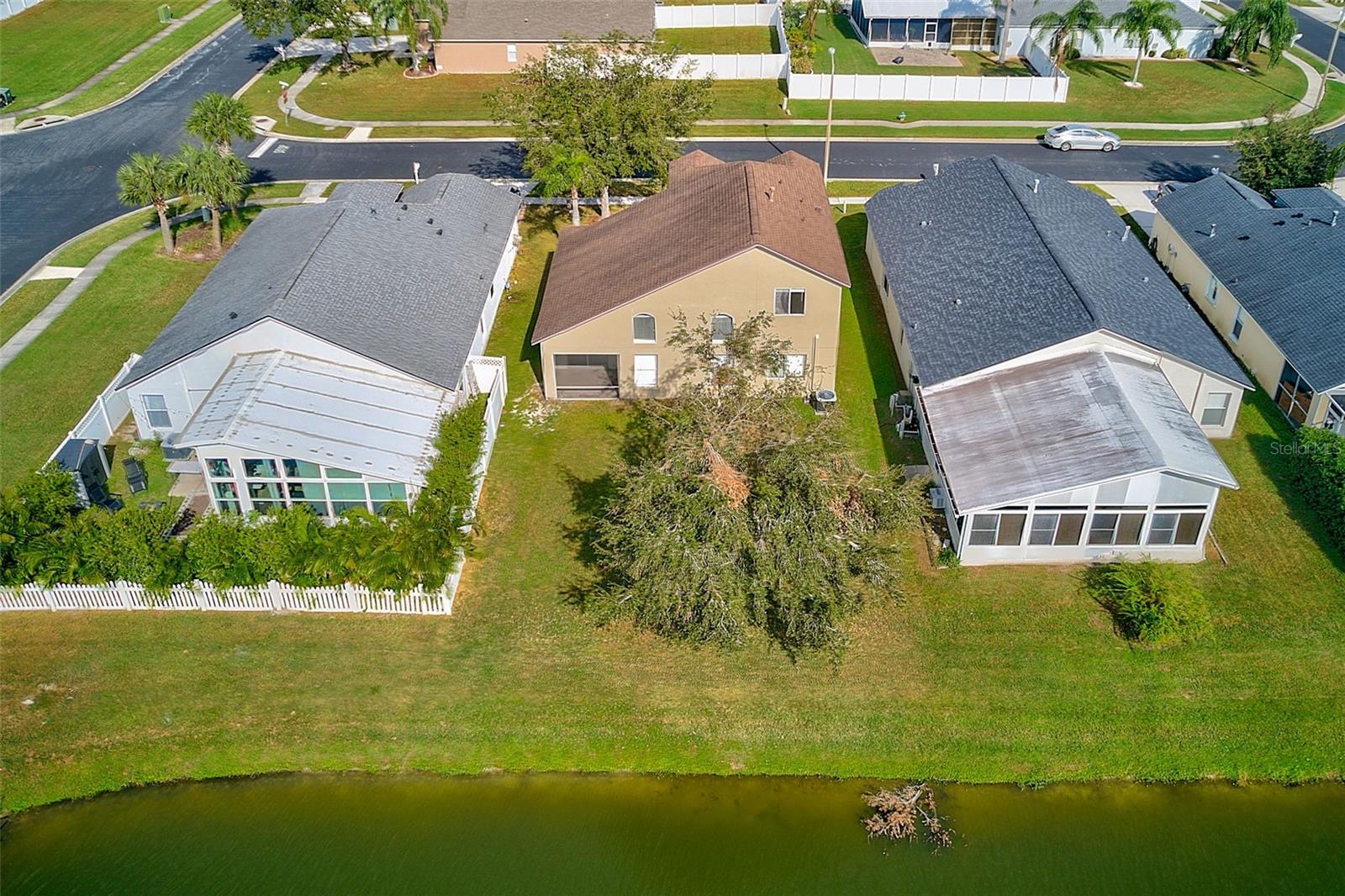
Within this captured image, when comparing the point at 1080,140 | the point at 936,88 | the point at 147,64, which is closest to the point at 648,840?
the point at 1080,140

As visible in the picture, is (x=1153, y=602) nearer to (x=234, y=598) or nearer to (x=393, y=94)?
(x=234, y=598)

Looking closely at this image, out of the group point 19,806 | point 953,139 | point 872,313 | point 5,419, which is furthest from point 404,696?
point 953,139

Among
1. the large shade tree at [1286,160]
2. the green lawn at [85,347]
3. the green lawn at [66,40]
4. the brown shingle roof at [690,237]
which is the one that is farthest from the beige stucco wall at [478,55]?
the large shade tree at [1286,160]

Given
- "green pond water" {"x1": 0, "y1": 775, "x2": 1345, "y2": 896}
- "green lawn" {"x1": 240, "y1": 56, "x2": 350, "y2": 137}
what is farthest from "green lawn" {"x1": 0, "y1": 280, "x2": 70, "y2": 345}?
"green pond water" {"x1": 0, "y1": 775, "x2": 1345, "y2": 896}

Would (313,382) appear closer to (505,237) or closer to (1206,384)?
(505,237)

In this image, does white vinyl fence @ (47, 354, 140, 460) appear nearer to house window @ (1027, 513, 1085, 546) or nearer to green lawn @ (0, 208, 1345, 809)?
green lawn @ (0, 208, 1345, 809)

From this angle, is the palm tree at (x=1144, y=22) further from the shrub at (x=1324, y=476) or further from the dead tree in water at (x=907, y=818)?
the dead tree in water at (x=907, y=818)
